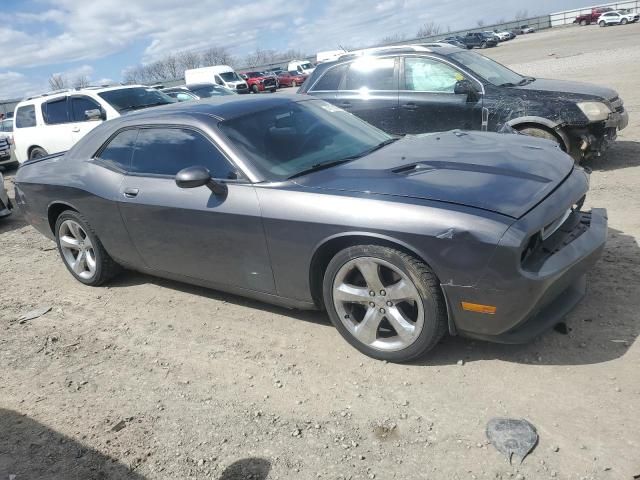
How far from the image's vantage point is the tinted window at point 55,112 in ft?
34.3

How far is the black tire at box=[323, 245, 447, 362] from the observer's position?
114 inches

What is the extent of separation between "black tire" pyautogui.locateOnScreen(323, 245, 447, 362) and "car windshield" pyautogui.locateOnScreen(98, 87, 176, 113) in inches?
313

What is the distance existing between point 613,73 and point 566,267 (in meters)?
Result: 15.4

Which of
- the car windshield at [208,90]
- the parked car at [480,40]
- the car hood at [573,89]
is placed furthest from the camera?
the parked car at [480,40]

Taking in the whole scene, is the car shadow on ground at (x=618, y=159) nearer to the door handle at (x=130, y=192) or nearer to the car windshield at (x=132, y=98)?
the door handle at (x=130, y=192)

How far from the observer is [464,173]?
314cm

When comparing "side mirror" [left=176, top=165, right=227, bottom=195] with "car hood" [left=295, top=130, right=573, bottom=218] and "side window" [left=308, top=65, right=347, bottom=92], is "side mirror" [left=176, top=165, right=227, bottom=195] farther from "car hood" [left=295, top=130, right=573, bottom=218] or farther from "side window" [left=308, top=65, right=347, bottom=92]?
"side window" [left=308, top=65, right=347, bottom=92]

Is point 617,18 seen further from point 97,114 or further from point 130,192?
point 130,192

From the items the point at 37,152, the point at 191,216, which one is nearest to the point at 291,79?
the point at 37,152

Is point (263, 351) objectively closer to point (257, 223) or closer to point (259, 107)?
point (257, 223)

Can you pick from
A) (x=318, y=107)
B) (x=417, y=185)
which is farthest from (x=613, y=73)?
(x=417, y=185)

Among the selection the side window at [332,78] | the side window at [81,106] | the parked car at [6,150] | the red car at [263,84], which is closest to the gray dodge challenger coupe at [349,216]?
the side window at [332,78]

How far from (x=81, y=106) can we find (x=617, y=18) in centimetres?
5957

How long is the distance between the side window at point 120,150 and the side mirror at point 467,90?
422 cm
